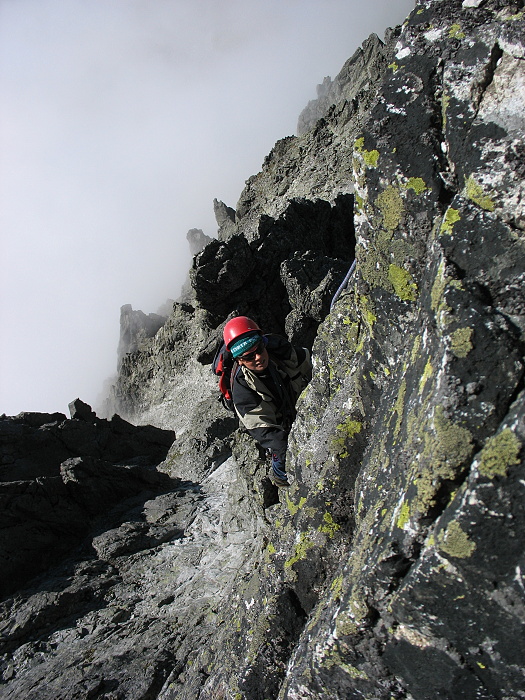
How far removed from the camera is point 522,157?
3576mm

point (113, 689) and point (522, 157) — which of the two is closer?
point (522, 157)

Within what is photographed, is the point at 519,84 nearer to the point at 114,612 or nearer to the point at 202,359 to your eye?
the point at 114,612

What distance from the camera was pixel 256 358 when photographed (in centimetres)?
757

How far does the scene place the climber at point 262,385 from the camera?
7.51m

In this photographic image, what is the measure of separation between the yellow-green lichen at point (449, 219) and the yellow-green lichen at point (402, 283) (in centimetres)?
75

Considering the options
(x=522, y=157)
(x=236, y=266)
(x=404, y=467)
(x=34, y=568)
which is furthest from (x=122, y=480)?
(x=522, y=157)

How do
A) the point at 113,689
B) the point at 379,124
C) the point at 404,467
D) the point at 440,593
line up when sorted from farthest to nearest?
1. the point at 113,689
2. the point at 379,124
3. the point at 404,467
4. the point at 440,593

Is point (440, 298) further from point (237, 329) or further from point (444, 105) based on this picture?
point (237, 329)

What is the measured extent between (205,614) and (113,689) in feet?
6.41

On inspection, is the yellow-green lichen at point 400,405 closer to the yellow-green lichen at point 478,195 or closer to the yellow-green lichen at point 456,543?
the yellow-green lichen at point 456,543

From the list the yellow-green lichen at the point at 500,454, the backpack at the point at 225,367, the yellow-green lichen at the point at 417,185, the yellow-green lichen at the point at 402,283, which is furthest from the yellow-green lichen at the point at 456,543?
the backpack at the point at 225,367

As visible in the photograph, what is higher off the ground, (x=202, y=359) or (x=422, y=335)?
(x=202, y=359)

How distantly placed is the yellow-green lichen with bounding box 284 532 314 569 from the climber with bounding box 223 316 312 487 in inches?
61.4

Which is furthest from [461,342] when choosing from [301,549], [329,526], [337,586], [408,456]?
[301,549]
